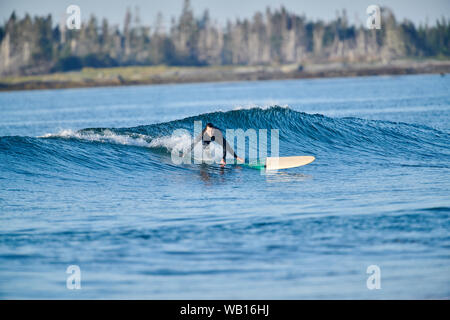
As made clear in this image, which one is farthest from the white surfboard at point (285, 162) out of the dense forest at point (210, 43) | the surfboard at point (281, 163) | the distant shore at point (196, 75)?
the dense forest at point (210, 43)

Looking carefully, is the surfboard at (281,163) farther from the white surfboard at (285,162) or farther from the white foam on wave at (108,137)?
the white foam on wave at (108,137)

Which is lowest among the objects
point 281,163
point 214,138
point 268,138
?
point 281,163

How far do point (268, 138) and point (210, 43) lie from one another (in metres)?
146

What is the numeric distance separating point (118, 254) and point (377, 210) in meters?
4.43

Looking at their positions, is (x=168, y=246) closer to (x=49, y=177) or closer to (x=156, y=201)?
(x=156, y=201)

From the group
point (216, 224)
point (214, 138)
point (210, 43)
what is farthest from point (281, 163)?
point (210, 43)

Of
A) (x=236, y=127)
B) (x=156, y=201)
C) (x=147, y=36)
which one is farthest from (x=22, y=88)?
(x=156, y=201)

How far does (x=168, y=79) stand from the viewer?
12206 cm

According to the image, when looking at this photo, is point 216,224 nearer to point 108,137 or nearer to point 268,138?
point 108,137

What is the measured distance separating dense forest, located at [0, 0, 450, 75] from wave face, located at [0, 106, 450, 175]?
12806 centimetres

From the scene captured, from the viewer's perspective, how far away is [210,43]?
164500 mm

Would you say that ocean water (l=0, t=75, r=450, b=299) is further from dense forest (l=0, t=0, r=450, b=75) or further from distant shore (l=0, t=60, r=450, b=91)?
dense forest (l=0, t=0, r=450, b=75)

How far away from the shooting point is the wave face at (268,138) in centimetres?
1730

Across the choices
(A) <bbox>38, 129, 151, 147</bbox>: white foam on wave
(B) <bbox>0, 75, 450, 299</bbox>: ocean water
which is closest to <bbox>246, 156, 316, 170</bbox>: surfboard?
(B) <bbox>0, 75, 450, 299</bbox>: ocean water
